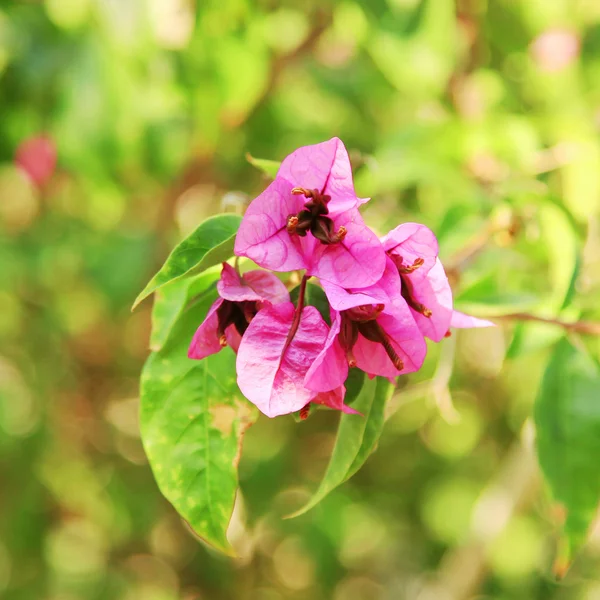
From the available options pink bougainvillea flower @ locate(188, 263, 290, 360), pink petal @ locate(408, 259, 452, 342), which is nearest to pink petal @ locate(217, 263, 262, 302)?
pink bougainvillea flower @ locate(188, 263, 290, 360)

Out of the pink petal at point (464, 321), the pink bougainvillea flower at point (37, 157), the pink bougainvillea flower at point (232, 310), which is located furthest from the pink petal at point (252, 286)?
the pink bougainvillea flower at point (37, 157)

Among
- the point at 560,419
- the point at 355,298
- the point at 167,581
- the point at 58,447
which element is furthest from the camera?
the point at 167,581

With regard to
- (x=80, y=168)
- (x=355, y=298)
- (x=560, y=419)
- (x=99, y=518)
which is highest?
(x=355, y=298)

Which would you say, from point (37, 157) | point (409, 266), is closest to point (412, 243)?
point (409, 266)

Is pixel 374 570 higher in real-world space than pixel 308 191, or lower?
lower

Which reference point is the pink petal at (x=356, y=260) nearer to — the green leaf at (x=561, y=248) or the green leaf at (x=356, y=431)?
the green leaf at (x=356, y=431)

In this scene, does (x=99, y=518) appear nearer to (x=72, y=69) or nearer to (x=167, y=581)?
(x=167, y=581)

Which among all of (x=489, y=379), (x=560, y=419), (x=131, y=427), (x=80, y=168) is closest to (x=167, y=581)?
(x=131, y=427)

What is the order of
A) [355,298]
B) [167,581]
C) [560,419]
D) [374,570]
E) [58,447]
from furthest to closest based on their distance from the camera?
[374,570], [167,581], [58,447], [560,419], [355,298]
